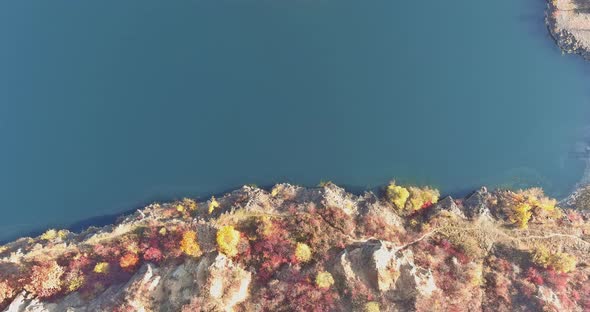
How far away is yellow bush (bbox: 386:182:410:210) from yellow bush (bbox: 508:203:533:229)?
1119cm

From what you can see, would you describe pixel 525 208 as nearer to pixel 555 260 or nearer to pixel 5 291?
pixel 555 260

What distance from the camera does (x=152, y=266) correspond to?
1563 inches

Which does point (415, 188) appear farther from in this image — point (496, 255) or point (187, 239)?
point (187, 239)

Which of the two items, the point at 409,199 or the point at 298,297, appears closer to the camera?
the point at 298,297

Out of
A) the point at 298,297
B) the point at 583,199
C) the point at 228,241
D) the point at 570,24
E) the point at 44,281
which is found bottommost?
the point at 44,281

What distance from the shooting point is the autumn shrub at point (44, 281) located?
130 feet

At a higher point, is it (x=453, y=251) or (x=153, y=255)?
(x=453, y=251)

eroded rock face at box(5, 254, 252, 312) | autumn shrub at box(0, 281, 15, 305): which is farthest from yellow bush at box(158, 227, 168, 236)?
autumn shrub at box(0, 281, 15, 305)

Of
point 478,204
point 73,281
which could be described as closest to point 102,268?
point 73,281

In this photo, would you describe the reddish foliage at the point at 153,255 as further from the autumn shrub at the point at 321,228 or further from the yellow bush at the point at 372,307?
the yellow bush at the point at 372,307

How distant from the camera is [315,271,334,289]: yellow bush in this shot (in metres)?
37.1

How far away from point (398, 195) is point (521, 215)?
503 inches

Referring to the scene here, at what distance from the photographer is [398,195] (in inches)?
1762

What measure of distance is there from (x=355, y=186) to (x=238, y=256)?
16719 mm
